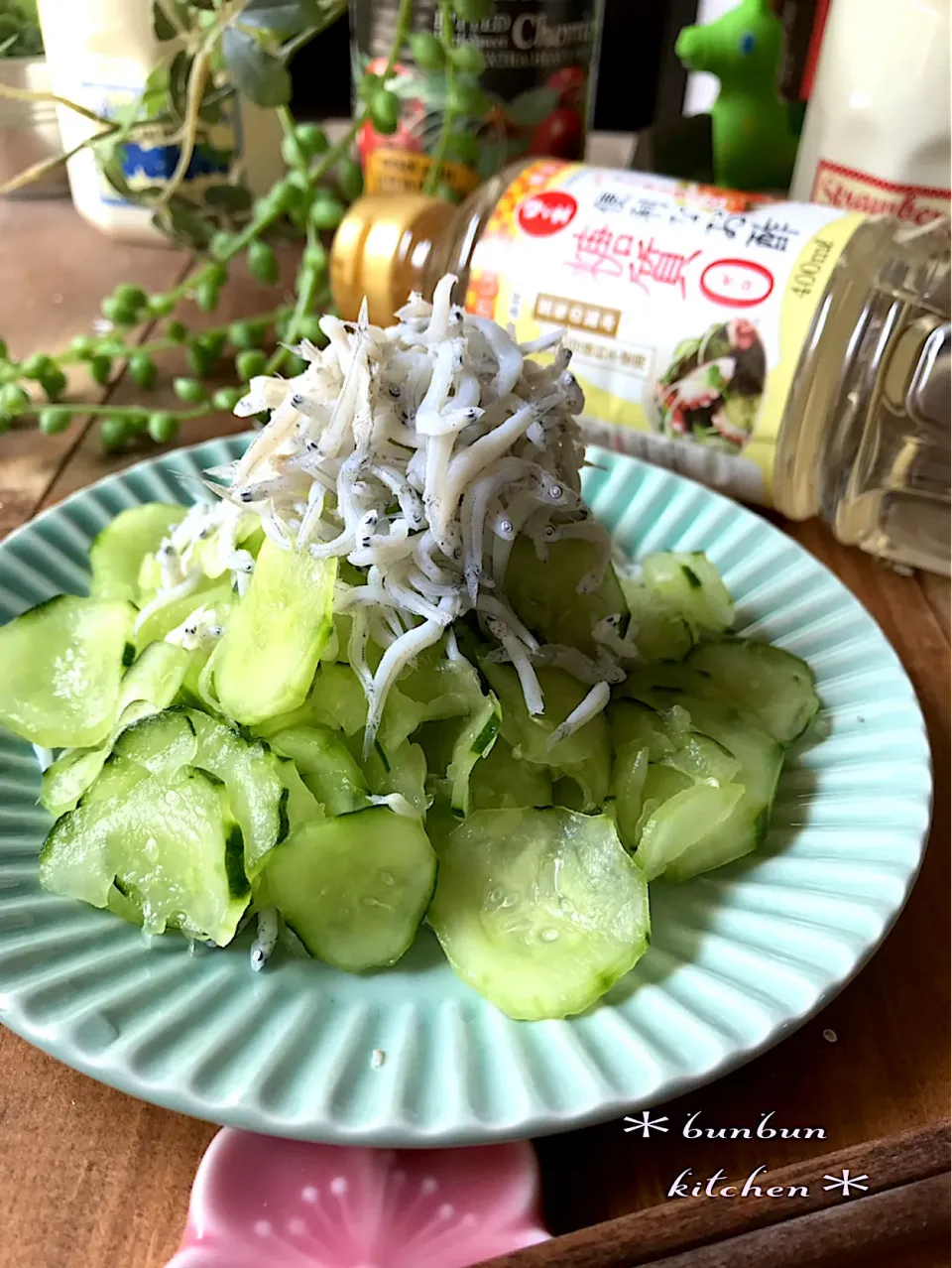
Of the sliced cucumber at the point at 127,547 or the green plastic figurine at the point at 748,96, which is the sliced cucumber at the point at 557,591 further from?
the green plastic figurine at the point at 748,96

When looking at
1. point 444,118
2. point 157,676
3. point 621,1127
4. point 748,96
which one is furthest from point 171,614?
point 748,96

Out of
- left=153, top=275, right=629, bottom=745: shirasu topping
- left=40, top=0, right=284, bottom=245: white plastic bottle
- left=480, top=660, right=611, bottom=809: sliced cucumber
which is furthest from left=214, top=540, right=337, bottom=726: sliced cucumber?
left=40, top=0, right=284, bottom=245: white plastic bottle

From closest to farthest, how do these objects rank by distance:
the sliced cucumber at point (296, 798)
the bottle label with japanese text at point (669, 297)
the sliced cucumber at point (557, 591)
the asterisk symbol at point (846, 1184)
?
the asterisk symbol at point (846, 1184) → the sliced cucumber at point (296, 798) → the sliced cucumber at point (557, 591) → the bottle label with japanese text at point (669, 297)

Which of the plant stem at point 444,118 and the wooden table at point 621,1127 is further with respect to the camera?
the plant stem at point 444,118

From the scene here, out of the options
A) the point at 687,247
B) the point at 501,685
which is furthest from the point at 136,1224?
the point at 687,247

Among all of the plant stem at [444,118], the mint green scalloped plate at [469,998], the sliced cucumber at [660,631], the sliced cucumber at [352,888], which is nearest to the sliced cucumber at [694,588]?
the sliced cucumber at [660,631]

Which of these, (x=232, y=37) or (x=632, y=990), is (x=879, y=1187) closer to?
(x=632, y=990)

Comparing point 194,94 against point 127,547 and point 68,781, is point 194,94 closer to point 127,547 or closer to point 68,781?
point 127,547
